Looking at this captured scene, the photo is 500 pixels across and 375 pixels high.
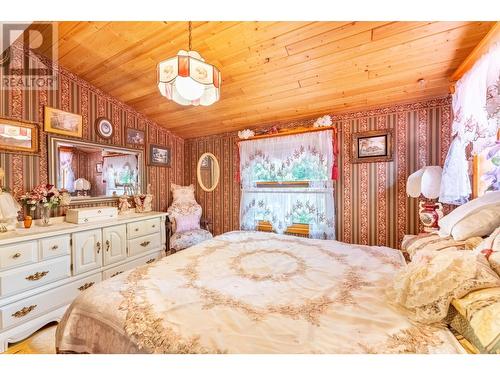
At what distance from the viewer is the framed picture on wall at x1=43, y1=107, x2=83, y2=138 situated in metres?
2.53

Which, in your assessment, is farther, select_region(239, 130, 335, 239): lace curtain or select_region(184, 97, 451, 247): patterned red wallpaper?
select_region(239, 130, 335, 239): lace curtain

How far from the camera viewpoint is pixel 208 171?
4.19m

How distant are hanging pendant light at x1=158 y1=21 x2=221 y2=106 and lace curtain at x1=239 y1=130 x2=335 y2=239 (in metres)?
1.90

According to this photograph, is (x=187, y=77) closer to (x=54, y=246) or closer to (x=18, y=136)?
(x=54, y=246)

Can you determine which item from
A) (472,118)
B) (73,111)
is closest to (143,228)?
(73,111)

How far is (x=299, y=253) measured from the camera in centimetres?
196

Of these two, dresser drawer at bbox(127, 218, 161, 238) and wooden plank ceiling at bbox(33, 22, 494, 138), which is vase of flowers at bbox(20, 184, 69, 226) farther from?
wooden plank ceiling at bbox(33, 22, 494, 138)

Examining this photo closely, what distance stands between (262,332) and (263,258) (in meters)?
0.92

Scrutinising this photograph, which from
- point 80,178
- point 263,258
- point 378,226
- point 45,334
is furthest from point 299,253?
point 80,178

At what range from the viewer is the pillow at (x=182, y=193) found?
4.00 meters

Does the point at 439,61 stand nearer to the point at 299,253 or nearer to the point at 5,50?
the point at 299,253

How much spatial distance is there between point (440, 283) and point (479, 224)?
0.84 metres

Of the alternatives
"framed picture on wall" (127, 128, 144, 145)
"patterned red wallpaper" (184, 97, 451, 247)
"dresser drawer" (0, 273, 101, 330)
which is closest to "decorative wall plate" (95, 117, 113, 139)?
"framed picture on wall" (127, 128, 144, 145)

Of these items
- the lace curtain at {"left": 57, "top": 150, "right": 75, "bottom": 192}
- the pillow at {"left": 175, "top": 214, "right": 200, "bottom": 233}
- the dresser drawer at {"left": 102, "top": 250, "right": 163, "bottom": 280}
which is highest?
the lace curtain at {"left": 57, "top": 150, "right": 75, "bottom": 192}
